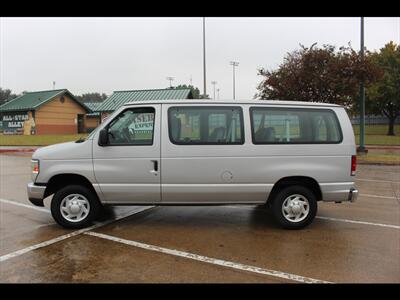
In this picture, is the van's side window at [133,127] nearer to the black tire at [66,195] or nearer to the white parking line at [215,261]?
the black tire at [66,195]

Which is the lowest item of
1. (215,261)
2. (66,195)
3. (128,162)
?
(215,261)

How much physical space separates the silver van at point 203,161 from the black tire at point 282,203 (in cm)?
2

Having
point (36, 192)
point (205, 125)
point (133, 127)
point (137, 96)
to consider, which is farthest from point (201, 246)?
point (137, 96)

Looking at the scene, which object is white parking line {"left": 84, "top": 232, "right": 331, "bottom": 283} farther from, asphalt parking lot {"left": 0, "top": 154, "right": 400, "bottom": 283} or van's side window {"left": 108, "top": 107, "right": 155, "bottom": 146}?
van's side window {"left": 108, "top": 107, "right": 155, "bottom": 146}

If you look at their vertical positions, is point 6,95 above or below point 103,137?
above

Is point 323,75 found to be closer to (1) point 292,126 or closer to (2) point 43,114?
(1) point 292,126

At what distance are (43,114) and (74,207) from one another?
44813mm

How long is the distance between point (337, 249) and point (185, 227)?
7.71 ft

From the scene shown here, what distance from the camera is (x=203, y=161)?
5.88m

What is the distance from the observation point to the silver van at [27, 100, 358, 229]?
5898 millimetres

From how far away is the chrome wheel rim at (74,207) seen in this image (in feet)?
19.7

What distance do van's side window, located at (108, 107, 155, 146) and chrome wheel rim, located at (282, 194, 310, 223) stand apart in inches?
92.0
